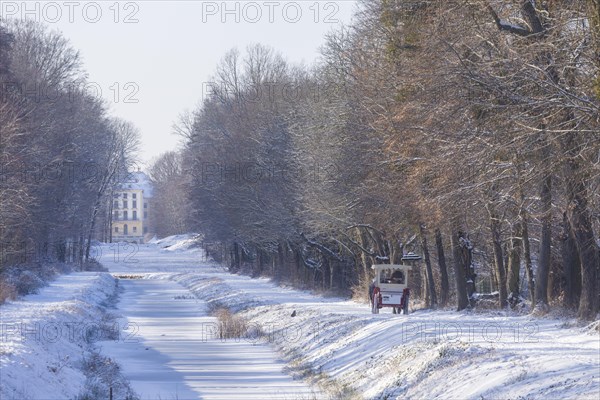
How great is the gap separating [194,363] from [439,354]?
32.2 feet

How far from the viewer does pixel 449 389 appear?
1672cm

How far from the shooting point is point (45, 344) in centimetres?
2445

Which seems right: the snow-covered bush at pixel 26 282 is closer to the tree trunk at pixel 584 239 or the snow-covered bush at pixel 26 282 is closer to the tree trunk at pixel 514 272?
the tree trunk at pixel 514 272

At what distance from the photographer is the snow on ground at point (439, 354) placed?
15.4 meters

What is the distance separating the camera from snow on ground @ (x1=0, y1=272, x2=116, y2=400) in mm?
18719

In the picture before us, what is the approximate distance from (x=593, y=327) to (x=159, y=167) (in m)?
145

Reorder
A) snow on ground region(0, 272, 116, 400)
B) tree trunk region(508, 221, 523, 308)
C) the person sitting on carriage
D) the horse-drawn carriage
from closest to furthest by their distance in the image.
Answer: snow on ground region(0, 272, 116, 400)
tree trunk region(508, 221, 523, 308)
the horse-drawn carriage
the person sitting on carriage

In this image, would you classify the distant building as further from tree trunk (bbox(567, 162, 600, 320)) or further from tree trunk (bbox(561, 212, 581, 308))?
tree trunk (bbox(567, 162, 600, 320))

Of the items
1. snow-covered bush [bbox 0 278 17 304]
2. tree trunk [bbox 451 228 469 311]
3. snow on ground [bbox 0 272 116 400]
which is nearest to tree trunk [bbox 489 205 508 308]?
tree trunk [bbox 451 228 469 311]

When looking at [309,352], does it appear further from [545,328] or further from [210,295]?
[210,295]

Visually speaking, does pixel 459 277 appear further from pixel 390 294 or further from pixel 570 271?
pixel 570 271

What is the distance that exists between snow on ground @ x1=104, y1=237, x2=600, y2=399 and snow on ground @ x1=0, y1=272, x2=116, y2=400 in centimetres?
549

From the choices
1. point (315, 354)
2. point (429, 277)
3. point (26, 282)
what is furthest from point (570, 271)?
point (26, 282)

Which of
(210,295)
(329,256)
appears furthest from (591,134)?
(210,295)
